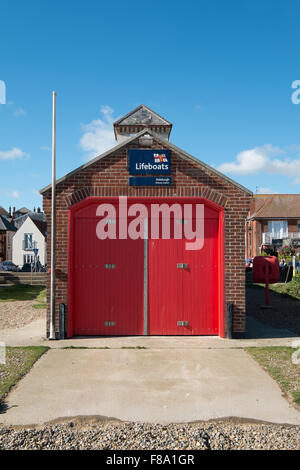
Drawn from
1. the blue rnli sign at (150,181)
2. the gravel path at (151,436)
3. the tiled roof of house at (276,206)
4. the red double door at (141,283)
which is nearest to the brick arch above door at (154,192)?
the blue rnli sign at (150,181)

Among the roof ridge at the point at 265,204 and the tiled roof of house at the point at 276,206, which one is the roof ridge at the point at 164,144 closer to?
the tiled roof of house at the point at 276,206

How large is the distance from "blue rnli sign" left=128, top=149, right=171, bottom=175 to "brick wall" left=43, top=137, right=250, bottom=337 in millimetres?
146

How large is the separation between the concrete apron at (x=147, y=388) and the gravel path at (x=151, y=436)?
23 cm

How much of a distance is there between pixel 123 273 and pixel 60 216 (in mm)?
1954

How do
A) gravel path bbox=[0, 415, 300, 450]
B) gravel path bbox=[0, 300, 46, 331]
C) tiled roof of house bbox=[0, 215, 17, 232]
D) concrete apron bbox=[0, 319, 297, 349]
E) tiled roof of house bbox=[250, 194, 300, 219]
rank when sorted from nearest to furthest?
gravel path bbox=[0, 415, 300, 450] → concrete apron bbox=[0, 319, 297, 349] → gravel path bbox=[0, 300, 46, 331] → tiled roof of house bbox=[250, 194, 300, 219] → tiled roof of house bbox=[0, 215, 17, 232]

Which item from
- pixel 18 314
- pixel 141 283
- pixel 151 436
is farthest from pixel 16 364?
pixel 18 314

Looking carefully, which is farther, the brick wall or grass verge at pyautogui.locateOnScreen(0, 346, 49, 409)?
the brick wall

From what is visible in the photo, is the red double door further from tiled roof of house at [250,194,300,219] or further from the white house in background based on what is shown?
the white house in background

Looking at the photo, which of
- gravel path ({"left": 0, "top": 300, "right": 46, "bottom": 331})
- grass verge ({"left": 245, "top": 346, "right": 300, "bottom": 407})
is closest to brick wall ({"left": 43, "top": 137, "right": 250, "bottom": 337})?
grass verge ({"left": 245, "top": 346, "right": 300, "bottom": 407})

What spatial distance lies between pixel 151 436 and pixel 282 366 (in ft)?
11.0

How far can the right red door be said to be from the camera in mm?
8797

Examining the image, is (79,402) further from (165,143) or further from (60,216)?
(165,143)

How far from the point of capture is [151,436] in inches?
161
